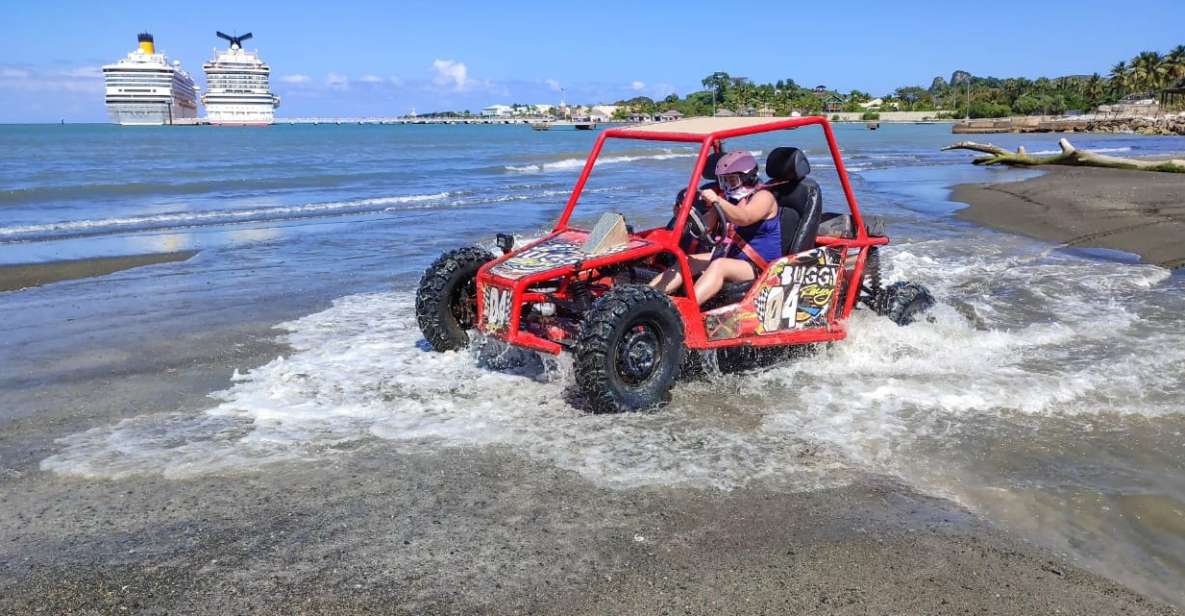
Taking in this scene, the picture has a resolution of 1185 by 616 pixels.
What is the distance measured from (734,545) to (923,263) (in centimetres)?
854

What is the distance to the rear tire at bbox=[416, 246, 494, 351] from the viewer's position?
21.8 ft

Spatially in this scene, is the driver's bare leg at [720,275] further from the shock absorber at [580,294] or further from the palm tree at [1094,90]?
the palm tree at [1094,90]

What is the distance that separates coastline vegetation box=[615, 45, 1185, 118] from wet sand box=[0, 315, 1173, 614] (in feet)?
251

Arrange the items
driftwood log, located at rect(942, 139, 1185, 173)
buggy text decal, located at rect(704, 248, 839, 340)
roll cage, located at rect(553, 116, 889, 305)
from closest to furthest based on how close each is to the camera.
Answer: roll cage, located at rect(553, 116, 889, 305) → buggy text decal, located at rect(704, 248, 839, 340) → driftwood log, located at rect(942, 139, 1185, 173)

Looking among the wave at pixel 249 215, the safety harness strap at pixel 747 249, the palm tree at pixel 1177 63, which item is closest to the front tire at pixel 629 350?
the safety harness strap at pixel 747 249

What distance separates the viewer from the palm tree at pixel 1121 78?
112 metres

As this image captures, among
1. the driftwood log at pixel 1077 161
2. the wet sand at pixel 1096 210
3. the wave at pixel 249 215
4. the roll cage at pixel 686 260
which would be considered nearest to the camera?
the roll cage at pixel 686 260

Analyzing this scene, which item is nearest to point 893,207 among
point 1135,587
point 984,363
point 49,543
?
point 984,363

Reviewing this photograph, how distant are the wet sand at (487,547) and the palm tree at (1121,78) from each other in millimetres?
128830

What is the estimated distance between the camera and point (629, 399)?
549 cm

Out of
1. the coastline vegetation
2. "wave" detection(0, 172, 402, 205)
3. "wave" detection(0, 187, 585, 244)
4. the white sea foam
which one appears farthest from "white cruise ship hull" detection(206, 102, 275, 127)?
the white sea foam

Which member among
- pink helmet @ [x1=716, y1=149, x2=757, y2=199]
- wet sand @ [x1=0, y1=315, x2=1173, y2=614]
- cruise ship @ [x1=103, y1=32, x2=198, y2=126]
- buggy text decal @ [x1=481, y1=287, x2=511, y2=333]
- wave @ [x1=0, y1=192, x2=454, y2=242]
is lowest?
wet sand @ [x1=0, y1=315, x2=1173, y2=614]

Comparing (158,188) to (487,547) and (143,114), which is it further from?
(143,114)

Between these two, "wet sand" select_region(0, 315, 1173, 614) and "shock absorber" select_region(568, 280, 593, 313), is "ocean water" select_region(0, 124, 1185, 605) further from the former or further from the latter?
"shock absorber" select_region(568, 280, 593, 313)
